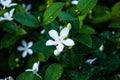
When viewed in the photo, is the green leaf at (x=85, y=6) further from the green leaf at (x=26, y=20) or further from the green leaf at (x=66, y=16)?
the green leaf at (x=26, y=20)

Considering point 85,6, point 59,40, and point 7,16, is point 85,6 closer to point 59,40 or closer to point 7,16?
point 59,40

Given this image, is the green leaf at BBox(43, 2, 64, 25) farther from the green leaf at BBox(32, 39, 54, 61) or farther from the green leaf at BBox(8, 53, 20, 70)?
the green leaf at BBox(8, 53, 20, 70)

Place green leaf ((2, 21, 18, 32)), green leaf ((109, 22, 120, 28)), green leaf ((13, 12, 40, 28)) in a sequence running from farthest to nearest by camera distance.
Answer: green leaf ((109, 22, 120, 28)), green leaf ((2, 21, 18, 32)), green leaf ((13, 12, 40, 28))

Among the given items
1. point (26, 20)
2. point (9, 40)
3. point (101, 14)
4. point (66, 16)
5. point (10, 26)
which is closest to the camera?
point (66, 16)

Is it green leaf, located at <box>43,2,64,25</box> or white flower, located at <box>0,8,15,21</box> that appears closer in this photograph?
green leaf, located at <box>43,2,64,25</box>

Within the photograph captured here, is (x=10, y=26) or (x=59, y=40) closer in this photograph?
(x=59, y=40)

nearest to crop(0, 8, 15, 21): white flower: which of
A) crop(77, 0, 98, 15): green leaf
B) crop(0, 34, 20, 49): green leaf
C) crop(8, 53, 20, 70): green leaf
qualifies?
crop(0, 34, 20, 49): green leaf

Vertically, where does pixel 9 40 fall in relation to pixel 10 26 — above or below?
below

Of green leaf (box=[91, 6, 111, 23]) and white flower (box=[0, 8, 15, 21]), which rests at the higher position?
white flower (box=[0, 8, 15, 21])

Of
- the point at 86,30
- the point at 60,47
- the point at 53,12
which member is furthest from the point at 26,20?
the point at 86,30
